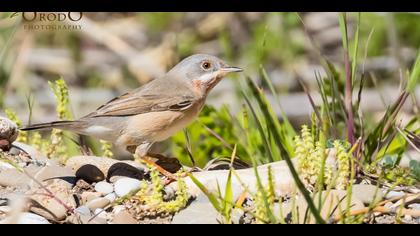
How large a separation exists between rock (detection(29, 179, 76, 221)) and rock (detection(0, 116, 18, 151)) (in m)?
0.71

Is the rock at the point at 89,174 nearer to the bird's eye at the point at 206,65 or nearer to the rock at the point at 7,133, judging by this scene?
the rock at the point at 7,133

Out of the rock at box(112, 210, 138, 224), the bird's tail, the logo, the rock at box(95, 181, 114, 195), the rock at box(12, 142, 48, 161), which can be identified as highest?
the logo

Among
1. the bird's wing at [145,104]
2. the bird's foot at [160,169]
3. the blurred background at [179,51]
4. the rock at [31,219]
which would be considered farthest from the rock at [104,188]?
the blurred background at [179,51]

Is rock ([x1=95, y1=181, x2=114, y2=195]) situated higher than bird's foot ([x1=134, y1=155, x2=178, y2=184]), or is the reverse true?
bird's foot ([x1=134, y1=155, x2=178, y2=184])

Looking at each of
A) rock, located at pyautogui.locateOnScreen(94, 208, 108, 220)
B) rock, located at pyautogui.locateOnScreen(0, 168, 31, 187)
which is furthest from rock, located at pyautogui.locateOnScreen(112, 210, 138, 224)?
rock, located at pyautogui.locateOnScreen(0, 168, 31, 187)

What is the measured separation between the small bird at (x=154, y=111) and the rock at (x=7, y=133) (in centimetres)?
24

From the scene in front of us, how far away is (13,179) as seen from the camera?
5.32 meters

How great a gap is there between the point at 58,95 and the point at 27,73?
3894 mm

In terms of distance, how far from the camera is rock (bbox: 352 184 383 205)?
192 inches

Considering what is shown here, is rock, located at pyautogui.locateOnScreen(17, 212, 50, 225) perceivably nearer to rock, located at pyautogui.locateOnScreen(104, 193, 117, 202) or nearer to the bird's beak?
rock, located at pyautogui.locateOnScreen(104, 193, 117, 202)

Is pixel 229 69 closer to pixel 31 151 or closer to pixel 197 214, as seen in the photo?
pixel 31 151

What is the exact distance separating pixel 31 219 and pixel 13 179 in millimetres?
647
